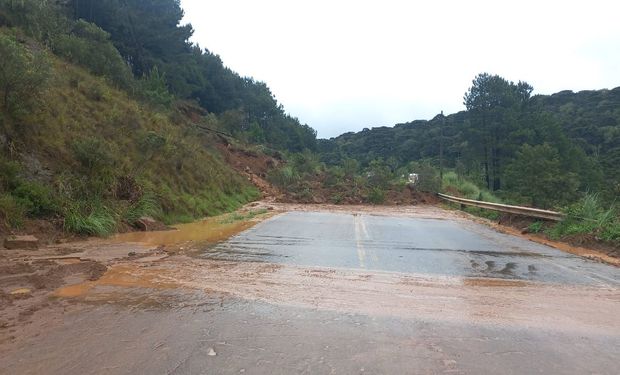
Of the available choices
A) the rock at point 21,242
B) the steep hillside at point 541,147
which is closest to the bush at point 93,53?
the rock at point 21,242

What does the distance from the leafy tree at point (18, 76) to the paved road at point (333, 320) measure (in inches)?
317

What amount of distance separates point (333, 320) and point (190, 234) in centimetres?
966

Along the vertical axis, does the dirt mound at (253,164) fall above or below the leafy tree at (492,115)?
below

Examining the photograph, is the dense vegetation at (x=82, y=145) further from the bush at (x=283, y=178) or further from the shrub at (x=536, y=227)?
the shrub at (x=536, y=227)

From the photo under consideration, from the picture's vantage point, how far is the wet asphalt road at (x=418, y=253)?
9.22 m

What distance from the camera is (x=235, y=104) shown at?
69812 mm

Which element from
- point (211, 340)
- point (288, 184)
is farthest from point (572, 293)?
point (288, 184)

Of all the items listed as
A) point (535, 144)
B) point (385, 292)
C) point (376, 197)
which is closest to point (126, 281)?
point (385, 292)

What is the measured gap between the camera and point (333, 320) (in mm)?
5590

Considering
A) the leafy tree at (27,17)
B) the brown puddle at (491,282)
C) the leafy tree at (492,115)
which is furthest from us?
the leafy tree at (492,115)

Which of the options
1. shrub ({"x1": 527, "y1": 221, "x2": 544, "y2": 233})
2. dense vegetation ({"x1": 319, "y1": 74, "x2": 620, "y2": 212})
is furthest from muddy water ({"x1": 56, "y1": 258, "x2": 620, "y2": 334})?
dense vegetation ({"x1": 319, "y1": 74, "x2": 620, "y2": 212})

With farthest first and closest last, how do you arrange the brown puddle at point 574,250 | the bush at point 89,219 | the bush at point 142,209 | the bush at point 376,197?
the bush at point 376,197 < the bush at point 142,209 < the bush at point 89,219 < the brown puddle at point 574,250

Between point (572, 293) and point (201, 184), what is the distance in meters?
20.0

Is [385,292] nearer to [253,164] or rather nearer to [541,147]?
[541,147]
